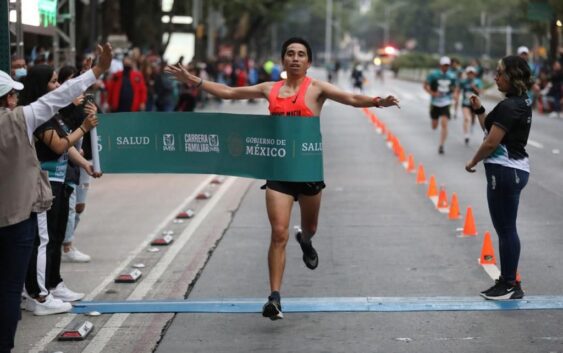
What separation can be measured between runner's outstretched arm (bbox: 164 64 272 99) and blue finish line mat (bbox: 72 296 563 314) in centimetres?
153

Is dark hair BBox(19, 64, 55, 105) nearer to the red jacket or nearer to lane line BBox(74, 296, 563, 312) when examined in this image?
lane line BBox(74, 296, 563, 312)

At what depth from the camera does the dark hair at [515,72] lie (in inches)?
328

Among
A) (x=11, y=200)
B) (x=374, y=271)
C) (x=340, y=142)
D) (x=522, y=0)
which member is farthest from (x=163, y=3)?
(x=11, y=200)

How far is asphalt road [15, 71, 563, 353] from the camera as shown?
24.4 ft

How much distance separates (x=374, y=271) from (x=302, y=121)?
2408 millimetres

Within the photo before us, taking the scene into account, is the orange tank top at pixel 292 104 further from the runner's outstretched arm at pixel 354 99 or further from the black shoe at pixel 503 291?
the black shoe at pixel 503 291

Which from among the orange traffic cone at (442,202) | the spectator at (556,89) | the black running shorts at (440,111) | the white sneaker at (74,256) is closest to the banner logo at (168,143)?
the white sneaker at (74,256)

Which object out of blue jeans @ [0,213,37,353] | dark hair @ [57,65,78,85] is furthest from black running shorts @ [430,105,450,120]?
blue jeans @ [0,213,37,353]

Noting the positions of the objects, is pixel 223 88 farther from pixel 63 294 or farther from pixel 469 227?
pixel 469 227

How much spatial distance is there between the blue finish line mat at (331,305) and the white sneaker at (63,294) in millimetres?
188

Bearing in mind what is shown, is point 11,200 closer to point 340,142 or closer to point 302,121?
point 302,121

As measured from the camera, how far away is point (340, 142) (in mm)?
26516

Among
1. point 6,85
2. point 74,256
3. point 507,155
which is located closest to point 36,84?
point 6,85

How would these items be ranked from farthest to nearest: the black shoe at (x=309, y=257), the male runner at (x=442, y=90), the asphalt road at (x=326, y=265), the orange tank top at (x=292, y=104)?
the male runner at (x=442, y=90), the black shoe at (x=309, y=257), the orange tank top at (x=292, y=104), the asphalt road at (x=326, y=265)
